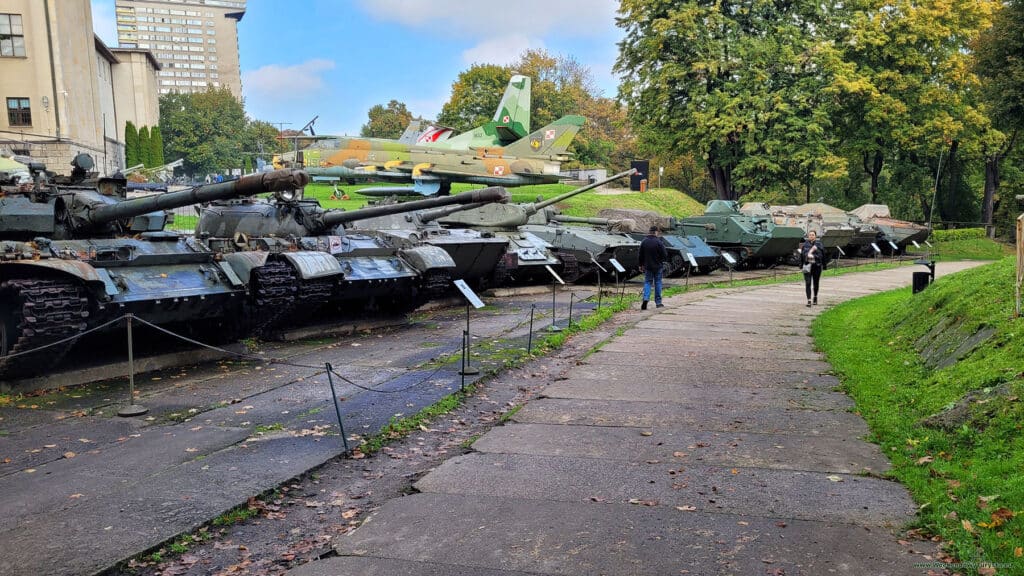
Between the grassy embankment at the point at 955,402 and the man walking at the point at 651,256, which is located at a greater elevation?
the man walking at the point at 651,256

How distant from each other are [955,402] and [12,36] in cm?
4219

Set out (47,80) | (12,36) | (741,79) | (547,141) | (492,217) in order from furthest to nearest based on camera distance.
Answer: (47,80), (12,36), (741,79), (547,141), (492,217)

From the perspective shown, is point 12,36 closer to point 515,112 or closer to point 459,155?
point 459,155

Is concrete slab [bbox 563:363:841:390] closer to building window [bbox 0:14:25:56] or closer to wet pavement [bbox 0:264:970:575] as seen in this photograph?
wet pavement [bbox 0:264:970:575]

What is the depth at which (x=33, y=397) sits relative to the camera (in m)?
8.61

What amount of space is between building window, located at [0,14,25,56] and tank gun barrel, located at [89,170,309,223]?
1310 inches

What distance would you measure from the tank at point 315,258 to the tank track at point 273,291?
0.04ft

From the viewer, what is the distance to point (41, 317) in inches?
328

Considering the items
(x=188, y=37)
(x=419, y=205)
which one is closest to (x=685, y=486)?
(x=419, y=205)

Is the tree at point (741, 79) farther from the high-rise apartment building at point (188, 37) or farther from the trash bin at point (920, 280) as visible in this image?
the high-rise apartment building at point (188, 37)

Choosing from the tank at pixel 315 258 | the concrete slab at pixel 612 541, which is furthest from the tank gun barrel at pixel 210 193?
the concrete slab at pixel 612 541

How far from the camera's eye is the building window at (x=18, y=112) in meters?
37.7

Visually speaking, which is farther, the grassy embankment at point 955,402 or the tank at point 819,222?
the tank at point 819,222

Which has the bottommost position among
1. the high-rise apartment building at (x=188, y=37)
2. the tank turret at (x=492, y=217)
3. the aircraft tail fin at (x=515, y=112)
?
the tank turret at (x=492, y=217)
